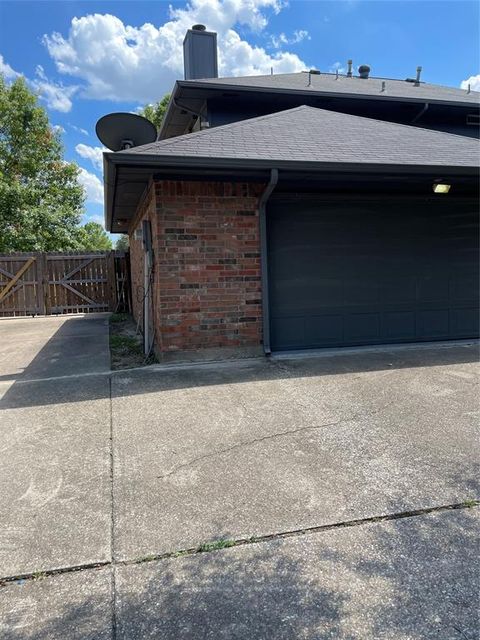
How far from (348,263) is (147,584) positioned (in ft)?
17.8

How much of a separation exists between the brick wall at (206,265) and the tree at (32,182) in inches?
607

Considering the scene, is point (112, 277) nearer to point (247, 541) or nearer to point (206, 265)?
point (206, 265)

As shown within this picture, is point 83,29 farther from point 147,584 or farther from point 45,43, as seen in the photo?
point 147,584

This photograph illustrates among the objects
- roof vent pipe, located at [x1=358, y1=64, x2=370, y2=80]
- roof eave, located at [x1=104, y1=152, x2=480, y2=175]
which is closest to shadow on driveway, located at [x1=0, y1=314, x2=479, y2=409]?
roof eave, located at [x1=104, y1=152, x2=480, y2=175]

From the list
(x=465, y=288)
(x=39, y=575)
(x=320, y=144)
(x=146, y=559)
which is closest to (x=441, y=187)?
(x=465, y=288)

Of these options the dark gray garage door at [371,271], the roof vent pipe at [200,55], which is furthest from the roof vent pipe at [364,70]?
the dark gray garage door at [371,271]

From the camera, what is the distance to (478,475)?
2.75 meters

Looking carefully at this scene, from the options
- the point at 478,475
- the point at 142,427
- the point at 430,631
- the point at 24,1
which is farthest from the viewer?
the point at 24,1

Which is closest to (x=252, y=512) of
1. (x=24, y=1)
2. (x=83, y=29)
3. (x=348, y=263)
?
(x=348, y=263)

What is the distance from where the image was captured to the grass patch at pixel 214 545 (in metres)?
2.09

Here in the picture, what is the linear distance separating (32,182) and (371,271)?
18.5 metres

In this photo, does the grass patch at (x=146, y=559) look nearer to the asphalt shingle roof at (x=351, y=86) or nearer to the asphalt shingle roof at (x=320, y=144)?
the asphalt shingle roof at (x=320, y=144)

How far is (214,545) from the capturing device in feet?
6.93

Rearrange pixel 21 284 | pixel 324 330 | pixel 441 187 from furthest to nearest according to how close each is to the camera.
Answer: pixel 21 284
pixel 324 330
pixel 441 187
